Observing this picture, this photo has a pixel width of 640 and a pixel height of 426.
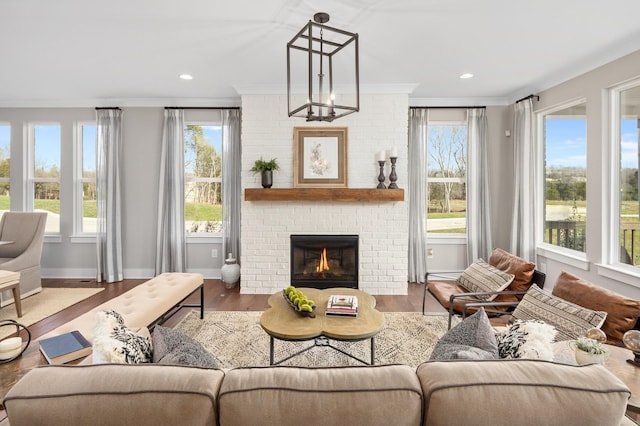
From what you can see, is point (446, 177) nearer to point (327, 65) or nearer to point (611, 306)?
point (327, 65)

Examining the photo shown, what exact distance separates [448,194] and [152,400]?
4794mm

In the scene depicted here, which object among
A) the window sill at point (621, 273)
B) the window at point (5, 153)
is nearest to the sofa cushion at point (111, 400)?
the window sill at point (621, 273)

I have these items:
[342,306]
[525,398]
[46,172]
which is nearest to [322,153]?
[342,306]

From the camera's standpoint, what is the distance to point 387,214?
4.35 metres

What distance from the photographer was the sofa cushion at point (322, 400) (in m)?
0.87

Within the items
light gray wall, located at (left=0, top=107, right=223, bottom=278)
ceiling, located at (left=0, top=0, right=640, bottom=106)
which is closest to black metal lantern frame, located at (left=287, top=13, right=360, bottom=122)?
ceiling, located at (left=0, top=0, right=640, bottom=106)

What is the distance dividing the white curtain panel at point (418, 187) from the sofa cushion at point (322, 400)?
4.04 m

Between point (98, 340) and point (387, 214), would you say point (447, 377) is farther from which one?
point (387, 214)

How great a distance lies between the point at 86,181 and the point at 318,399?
5570mm

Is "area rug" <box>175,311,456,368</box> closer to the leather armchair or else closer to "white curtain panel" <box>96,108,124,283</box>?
"white curtain panel" <box>96,108,124,283</box>

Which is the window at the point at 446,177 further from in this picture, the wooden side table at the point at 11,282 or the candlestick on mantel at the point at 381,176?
the wooden side table at the point at 11,282

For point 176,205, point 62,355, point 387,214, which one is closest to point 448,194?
point 387,214

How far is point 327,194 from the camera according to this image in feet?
13.8

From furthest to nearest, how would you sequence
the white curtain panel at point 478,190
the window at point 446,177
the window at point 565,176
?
the window at point 446,177
the white curtain panel at point 478,190
the window at point 565,176
